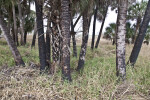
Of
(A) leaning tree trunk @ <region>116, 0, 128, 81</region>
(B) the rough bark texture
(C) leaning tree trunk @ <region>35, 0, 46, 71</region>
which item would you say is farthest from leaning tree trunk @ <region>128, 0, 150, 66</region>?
(C) leaning tree trunk @ <region>35, 0, 46, 71</region>

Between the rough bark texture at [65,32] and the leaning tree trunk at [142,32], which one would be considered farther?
the leaning tree trunk at [142,32]

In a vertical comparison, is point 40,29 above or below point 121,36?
above

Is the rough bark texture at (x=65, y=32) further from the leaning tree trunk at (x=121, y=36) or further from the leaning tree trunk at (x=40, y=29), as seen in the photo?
the leaning tree trunk at (x=121, y=36)

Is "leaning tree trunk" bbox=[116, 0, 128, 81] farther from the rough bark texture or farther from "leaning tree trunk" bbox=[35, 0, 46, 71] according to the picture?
"leaning tree trunk" bbox=[35, 0, 46, 71]

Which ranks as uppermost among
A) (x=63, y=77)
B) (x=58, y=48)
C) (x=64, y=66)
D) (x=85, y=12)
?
(x=85, y=12)

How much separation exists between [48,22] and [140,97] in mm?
3402


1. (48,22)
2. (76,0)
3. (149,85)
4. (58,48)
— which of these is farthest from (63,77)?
(76,0)

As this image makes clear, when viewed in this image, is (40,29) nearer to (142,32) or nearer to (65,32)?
(65,32)

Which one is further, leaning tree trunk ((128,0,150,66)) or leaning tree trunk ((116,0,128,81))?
leaning tree trunk ((128,0,150,66))

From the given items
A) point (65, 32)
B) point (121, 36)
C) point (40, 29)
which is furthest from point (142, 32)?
point (40, 29)

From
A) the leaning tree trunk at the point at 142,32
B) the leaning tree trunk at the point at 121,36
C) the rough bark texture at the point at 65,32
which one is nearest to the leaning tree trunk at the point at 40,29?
the rough bark texture at the point at 65,32

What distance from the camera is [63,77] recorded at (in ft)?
11.2

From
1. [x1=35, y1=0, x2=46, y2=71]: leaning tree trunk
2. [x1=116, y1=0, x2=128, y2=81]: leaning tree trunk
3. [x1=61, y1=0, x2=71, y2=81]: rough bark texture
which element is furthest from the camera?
[x1=35, y1=0, x2=46, y2=71]: leaning tree trunk

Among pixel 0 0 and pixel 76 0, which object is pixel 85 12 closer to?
pixel 76 0
